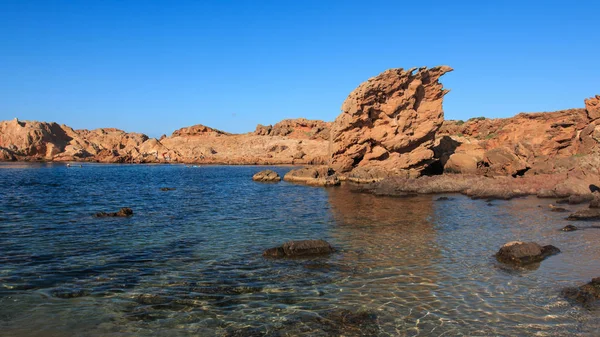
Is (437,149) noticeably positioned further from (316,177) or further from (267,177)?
(267,177)

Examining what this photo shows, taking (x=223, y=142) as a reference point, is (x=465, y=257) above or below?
below

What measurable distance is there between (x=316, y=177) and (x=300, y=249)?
27073mm

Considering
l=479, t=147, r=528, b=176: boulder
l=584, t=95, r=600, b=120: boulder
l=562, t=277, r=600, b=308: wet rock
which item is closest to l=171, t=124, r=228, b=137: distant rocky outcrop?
l=479, t=147, r=528, b=176: boulder

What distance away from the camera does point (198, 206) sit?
73.3ft

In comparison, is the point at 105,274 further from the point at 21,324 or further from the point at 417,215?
the point at 417,215

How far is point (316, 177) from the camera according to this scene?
125 feet

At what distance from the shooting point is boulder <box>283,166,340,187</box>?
3516 centimetres

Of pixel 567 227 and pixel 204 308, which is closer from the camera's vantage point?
pixel 204 308

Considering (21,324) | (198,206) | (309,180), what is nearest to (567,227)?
(21,324)

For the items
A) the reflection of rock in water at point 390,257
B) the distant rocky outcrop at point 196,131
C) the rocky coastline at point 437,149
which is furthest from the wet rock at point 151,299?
the distant rocky outcrop at point 196,131

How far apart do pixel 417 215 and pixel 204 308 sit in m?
12.8

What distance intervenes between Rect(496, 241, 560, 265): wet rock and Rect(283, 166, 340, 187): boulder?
80.7 feet

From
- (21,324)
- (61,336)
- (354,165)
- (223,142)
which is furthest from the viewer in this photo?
(223,142)

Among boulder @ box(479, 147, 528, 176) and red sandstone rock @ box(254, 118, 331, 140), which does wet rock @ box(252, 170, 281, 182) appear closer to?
boulder @ box(479, 147, 528, 176)
